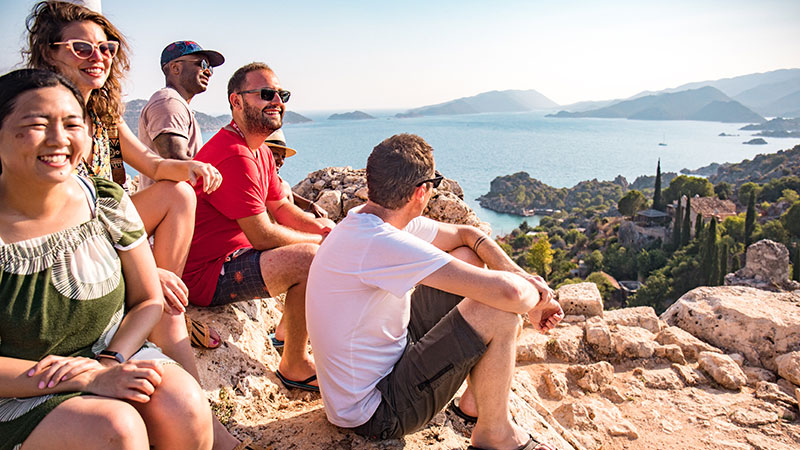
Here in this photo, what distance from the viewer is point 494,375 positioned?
2.61 m

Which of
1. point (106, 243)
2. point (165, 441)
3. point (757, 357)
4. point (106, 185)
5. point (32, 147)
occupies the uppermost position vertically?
point (32, 147)

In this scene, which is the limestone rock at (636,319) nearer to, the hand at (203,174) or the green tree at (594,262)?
the hand at (203,174)

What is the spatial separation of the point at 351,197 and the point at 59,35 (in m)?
3.82

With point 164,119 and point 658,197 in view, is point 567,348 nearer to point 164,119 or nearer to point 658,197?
point 164,119

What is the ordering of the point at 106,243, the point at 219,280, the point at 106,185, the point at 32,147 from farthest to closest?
1. the point at 219,280
2. the point at 106,185
3. the point at 106,243
4. the point at 32,147

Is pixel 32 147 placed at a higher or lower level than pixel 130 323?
higher

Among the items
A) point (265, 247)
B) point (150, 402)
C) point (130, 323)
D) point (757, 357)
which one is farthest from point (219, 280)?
point (757, 357)

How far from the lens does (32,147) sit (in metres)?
1.85

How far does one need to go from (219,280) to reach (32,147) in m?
1.72

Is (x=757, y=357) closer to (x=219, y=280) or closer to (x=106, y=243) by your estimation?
(x=219, y=280)

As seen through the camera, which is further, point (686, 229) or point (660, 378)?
point (686, 229)

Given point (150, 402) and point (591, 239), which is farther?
point (591, 239)

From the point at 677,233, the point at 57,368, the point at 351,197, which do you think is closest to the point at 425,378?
the point at 57,368

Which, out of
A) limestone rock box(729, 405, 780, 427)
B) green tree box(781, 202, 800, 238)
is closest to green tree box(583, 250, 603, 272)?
green tree box(781, 202, 800, 238)
